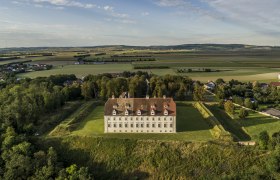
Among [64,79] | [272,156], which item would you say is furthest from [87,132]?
[64,79]

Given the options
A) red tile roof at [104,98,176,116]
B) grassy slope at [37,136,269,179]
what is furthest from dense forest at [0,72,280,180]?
red tile roof at [104,98,176,116]

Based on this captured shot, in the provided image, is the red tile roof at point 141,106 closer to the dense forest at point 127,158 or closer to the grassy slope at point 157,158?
the grassy slope at point 157,158

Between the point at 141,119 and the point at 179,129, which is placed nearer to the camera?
the point at 141,119

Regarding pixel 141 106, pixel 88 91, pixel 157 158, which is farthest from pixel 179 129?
pixel 88 91

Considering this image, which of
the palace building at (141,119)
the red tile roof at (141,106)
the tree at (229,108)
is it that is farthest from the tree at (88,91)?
the tree at (229,108)

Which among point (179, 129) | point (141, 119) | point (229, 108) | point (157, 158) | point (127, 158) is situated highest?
point (141, 119)

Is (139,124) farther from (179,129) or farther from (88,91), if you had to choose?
(88,91)

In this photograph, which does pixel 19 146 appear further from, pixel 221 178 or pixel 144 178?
pixel 221 178
